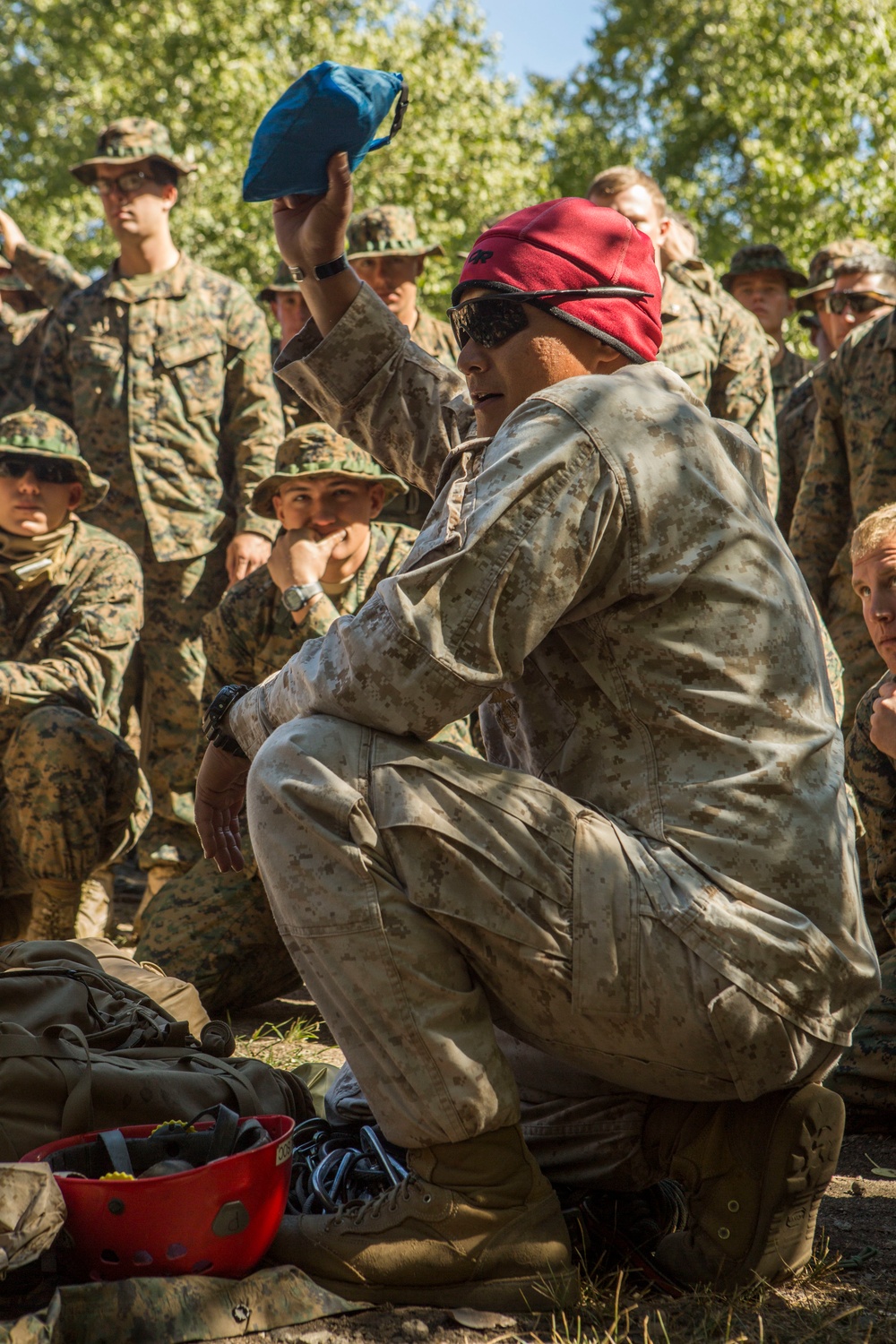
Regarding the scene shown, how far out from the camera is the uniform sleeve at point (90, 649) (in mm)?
5266

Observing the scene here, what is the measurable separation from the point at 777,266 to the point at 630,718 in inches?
289

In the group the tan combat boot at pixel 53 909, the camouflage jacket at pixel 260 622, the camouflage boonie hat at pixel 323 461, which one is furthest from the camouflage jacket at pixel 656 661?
the tan combat boot at pixel 53 909

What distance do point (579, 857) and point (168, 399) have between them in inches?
216

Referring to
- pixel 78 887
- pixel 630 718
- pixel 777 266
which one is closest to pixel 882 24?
pixel 777 266

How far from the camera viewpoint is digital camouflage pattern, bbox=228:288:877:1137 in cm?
226

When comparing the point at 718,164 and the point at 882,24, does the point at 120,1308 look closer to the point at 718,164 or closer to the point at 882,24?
the point at 882,24

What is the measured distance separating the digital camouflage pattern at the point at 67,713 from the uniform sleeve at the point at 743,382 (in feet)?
9.05

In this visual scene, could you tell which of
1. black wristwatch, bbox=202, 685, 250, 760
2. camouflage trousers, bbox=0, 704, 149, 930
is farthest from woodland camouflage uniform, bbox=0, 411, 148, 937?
black wristwatch, bbox=202, 685, 250, 760

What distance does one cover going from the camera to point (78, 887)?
516 centimetres

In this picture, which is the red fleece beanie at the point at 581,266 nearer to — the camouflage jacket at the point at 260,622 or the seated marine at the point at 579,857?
the seated marine at the point at 579,857

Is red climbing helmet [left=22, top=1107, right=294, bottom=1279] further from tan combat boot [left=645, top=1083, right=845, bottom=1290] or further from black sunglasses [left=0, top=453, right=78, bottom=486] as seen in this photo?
black sunglasses [left=0, top=453, right=78, bottom=486]

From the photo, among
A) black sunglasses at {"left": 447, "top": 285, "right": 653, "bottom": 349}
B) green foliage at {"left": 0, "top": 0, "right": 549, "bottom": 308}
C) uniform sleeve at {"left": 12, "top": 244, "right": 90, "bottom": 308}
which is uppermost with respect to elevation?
green foliage at {"left": 0, "top": 0, "right": 549, "bottom": 308}

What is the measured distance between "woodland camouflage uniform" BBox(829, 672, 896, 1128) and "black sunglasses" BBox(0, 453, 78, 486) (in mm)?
3463

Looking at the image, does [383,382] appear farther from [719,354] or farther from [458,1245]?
[719,354]
